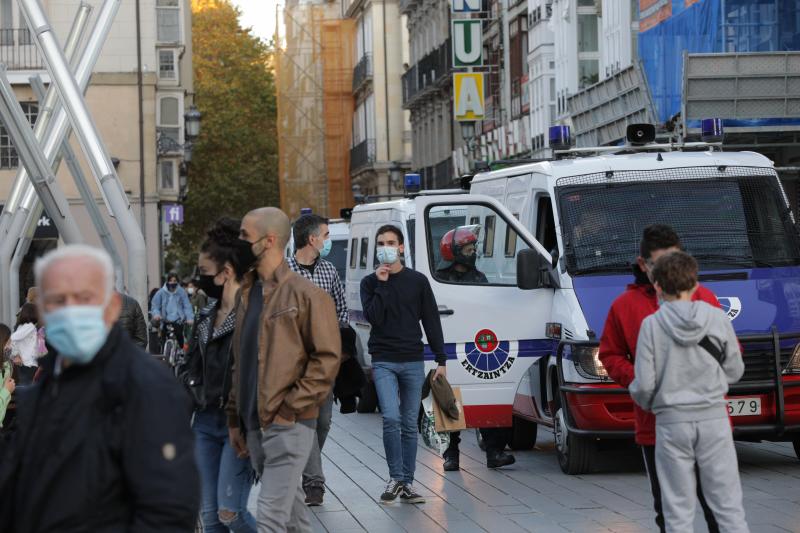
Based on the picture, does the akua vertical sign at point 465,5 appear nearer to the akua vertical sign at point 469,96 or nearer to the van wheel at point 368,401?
the akua vertical sign at point 469,96

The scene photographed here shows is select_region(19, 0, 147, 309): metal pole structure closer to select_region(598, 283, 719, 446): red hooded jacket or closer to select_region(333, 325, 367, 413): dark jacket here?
select_region(333, 325, 367, 413): dark jacket

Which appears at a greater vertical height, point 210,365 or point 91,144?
point 91,144

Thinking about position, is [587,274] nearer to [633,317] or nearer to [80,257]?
[633,317]

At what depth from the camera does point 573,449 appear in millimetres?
13195

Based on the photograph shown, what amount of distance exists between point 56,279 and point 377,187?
7373 cm

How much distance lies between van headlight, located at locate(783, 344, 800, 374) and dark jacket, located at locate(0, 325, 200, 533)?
345 inches

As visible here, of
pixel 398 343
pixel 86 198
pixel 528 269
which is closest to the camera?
pixel 398 343

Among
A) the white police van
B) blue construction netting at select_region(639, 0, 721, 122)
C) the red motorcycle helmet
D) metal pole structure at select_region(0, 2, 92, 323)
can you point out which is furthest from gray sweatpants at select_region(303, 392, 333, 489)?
blue construction netting at select_region(639, 0, 721, 122)

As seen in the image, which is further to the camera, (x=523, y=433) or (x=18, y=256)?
(x=18, y=256)

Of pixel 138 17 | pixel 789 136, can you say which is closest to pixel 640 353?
pixel 789 136

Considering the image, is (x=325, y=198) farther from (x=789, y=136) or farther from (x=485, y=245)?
(x=485, y=245)

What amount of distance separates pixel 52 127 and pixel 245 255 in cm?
2246

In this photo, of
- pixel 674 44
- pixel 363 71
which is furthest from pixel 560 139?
pixel 363 71

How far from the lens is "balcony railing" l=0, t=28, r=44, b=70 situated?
5112cm
